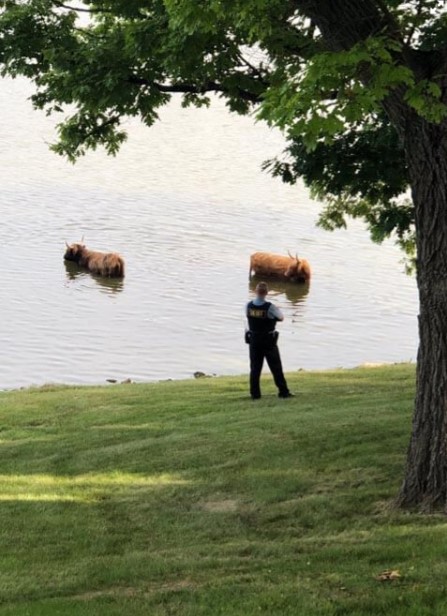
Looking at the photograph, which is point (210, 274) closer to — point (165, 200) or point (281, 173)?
point (165, 200)

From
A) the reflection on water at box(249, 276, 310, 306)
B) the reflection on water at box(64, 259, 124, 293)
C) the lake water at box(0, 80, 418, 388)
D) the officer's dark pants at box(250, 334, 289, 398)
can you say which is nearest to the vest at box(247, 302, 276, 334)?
the officer's dark pants at box(250, 334, 289, 398)

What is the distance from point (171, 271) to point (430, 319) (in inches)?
1168

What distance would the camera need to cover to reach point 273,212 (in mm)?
47938

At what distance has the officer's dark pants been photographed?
16.1 metres

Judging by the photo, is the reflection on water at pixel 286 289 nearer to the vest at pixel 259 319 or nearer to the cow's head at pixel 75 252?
the cow's head at pixel 75 252

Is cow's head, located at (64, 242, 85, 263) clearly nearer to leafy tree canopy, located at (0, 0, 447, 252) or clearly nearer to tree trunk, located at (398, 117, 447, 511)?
leafy tree canopy, located at (0, 0, 447, 252)

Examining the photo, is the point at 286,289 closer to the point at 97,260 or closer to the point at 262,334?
the point at 97,260

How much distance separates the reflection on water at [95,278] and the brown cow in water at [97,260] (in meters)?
0.15

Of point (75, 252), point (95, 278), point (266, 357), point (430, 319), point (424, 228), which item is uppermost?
point (75, 252)

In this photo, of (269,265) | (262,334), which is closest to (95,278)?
(269,265)

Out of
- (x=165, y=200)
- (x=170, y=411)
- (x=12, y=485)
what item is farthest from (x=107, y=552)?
(x=165, y=200)

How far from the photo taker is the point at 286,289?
120ft

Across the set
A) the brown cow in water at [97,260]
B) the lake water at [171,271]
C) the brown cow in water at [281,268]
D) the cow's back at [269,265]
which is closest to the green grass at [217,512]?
the lake water at [171,271]

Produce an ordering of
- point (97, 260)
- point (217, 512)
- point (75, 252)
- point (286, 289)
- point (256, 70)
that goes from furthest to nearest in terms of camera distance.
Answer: point (75, 252) < point (97, 260) < point (286, 289) < point (256, 70) < point (217, 512)
